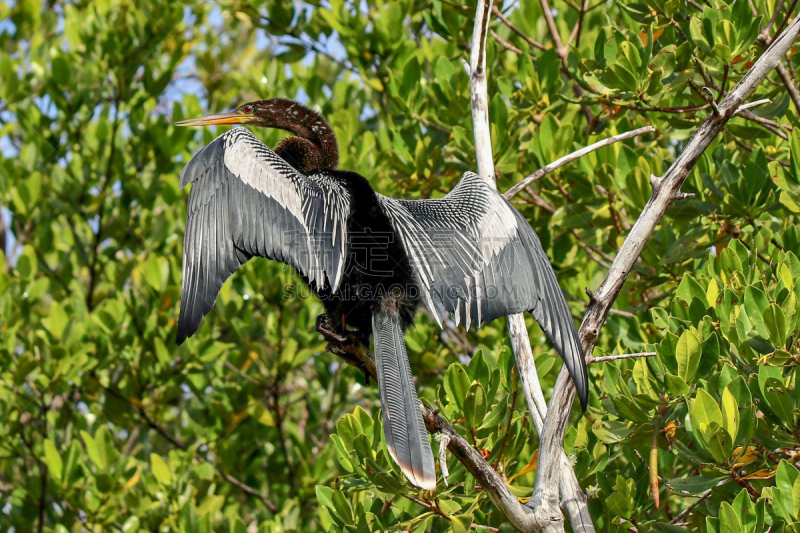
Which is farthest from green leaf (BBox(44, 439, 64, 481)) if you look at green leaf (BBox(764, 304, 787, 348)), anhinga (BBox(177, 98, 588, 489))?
green leaf (BBox(764, 304, 787, 348))

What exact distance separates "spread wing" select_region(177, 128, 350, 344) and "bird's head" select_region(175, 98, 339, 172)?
0.60 meters

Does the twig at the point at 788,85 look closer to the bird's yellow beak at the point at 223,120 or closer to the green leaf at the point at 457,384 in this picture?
the green leaf at the point at 457,384

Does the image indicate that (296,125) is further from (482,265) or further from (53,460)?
(53,460)

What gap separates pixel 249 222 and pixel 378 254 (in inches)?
15.7

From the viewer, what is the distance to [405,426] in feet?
6.42

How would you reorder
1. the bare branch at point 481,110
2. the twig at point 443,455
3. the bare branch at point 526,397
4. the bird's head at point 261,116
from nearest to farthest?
the twig at point 443,455, the bare branch at point 526,397, the bare branch at point 481,110, the bird's head at point 261,116

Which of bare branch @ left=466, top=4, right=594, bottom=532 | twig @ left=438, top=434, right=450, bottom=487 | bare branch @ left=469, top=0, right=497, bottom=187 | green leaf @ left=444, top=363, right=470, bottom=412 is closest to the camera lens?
twig @ left=438, top=434, right=450, bottom=487

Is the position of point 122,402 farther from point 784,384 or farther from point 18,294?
point 784,384

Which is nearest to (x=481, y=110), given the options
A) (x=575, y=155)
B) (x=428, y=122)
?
(x=575, y=155)

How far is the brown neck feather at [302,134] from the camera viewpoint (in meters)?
3.11

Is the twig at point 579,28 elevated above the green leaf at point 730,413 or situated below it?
above

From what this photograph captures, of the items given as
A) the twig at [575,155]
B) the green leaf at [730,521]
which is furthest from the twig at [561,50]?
the green leaf at [730,521]

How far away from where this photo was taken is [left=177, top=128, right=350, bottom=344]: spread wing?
212 centimetres

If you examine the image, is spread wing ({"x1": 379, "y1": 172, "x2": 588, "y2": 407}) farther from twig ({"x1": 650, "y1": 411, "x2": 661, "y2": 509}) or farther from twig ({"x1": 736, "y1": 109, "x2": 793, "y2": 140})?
twig ({"x1": 736, "y1": 109, "x2": 793, "y2": 140})
